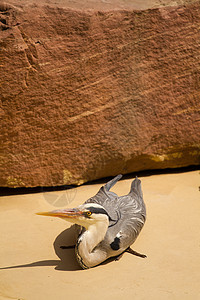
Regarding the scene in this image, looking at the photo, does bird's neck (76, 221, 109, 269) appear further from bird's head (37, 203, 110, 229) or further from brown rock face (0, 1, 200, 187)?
brown rock face (0, 1, 200, 187)

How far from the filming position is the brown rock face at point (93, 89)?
432cm

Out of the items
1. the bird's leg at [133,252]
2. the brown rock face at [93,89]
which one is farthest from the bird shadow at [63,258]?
the brown rock face at [93,89]

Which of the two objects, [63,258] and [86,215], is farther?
[63,258]

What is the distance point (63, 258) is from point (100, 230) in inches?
18.6

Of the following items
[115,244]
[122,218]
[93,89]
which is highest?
[93,89]

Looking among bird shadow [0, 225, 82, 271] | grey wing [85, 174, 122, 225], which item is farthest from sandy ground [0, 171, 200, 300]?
grey wing [85, 174, 122, 225]

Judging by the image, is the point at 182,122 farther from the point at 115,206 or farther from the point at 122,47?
the point at 115,206

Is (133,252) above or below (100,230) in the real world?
below

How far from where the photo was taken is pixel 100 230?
323 centimetres

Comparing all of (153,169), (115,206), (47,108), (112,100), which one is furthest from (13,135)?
(153,169)

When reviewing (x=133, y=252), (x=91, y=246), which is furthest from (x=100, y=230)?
(x=133, y=252)

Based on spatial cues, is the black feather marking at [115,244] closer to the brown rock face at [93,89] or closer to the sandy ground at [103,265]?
the sandy ground at [103,265]

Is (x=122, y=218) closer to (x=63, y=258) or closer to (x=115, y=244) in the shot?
(x=115, y=244)

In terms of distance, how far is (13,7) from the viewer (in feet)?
13.9
